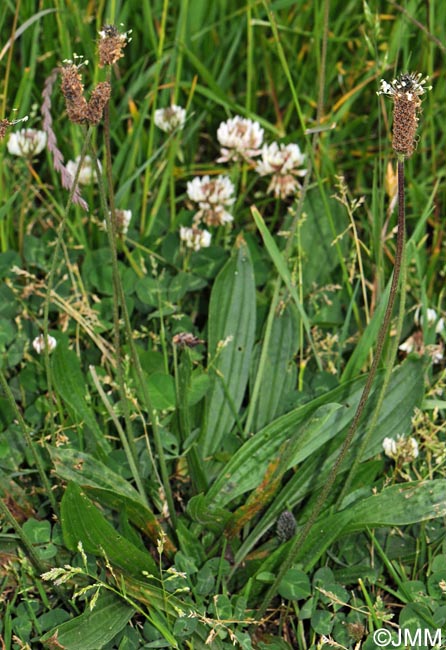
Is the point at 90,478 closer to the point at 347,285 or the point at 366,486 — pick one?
the point at 366,486

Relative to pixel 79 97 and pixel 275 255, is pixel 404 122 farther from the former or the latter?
pixel 275 255

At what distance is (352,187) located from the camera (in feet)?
8.94

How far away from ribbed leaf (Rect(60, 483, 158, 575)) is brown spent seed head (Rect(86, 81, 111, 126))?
2.07 feet

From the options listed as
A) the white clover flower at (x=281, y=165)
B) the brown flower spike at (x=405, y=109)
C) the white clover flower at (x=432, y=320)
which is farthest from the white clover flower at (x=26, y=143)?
the brown flower spike at (x=405, y=109)

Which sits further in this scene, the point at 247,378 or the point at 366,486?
the point at 247,378

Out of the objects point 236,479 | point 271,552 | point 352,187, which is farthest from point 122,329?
point 352,187

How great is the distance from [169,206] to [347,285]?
656 millimetres

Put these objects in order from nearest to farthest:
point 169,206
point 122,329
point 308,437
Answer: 1. point 308,437
2. point 122,329
3. point 169,206

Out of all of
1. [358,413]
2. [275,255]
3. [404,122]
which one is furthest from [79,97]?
[275,255]

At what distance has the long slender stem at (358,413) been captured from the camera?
127cm

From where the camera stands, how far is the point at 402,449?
1815 millimetres

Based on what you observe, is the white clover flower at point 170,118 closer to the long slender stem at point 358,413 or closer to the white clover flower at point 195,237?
the white clover flower at point 195,237

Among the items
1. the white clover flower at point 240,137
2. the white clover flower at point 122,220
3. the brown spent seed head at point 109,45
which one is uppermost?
the brown spent seed head at point 109,45

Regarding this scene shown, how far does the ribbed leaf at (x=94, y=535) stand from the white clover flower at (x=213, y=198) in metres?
0.93
